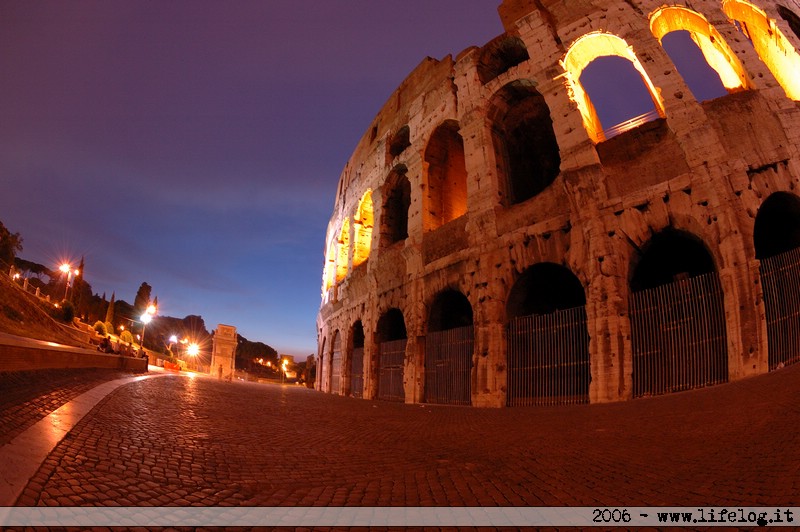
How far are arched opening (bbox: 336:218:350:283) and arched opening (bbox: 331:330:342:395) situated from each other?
3267 millimetres

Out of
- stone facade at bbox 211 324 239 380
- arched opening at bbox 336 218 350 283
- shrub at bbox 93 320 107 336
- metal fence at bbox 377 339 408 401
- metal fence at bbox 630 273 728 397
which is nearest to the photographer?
metal fence at bbox 630 273 728 397

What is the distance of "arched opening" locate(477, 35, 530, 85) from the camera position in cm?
1321

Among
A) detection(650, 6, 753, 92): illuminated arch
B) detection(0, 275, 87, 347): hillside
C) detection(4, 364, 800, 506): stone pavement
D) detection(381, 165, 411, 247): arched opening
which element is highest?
detection(650, 6, 753, 92): illuminated arch

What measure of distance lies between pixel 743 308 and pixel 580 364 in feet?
11.0

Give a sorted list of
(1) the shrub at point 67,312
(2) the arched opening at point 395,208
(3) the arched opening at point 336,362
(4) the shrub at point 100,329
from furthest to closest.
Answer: (4) the shrub at point 100,329 < (1) the shrub at point 67,312 < (3) the arched opening at point 336,362 < (2) the arched opening at point 395,208

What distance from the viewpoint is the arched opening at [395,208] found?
17.3 meters

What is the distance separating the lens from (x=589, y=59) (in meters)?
11.6

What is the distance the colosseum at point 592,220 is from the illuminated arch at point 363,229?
9.47 feet

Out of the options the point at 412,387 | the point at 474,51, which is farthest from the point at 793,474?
the point at 474,51

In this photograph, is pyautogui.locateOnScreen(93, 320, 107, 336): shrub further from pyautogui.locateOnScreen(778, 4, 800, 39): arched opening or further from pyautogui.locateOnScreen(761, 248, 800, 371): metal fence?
pyautogui.locateOnScreen(778, 4, 800, 39): arched opening

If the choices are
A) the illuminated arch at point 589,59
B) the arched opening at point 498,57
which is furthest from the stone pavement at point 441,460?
the arched opening at point 498,57

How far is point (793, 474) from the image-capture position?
8.82ft

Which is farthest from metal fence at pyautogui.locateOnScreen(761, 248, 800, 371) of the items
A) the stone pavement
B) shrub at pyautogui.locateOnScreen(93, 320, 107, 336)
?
shrub at pyautogui.locateOnScreen(93, 320, 107, 336)

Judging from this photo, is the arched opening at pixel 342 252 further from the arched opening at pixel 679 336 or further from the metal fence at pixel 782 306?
the metal fence at pixel 782 306
